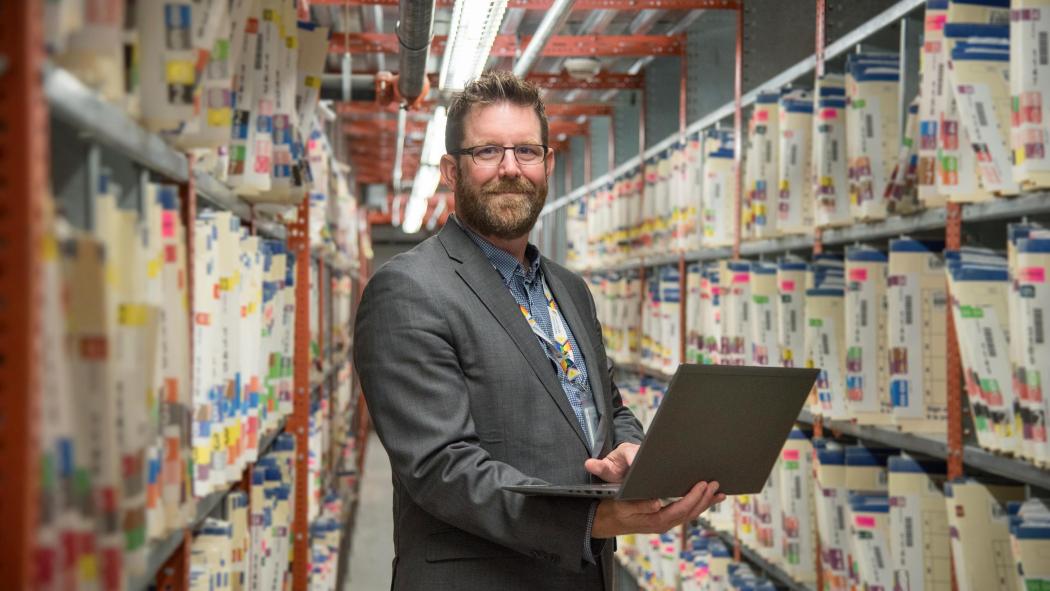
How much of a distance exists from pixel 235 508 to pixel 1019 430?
1781 millimetres

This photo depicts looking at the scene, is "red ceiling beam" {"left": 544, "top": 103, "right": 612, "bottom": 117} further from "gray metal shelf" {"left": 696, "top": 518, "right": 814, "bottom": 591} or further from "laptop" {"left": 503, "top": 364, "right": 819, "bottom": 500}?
"laptop" {"left": 503, "top": 364, "right": 819, "bottom": 500}

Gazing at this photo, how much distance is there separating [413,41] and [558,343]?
2259 mm

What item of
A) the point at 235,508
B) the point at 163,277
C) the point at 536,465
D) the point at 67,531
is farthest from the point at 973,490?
the point at 67,531

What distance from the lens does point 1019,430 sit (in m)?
2.29

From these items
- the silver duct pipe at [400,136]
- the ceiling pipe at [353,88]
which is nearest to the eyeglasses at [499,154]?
the silver duct pipe at [400,136]

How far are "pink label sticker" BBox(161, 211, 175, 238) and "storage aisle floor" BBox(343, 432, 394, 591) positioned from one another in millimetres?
4113

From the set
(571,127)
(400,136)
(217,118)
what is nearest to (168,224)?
(217,118)

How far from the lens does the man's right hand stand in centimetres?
200

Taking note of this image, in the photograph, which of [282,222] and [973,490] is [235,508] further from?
[973,490]

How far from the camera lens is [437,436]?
2.05 metres

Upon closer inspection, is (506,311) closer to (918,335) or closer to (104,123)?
(104,123)

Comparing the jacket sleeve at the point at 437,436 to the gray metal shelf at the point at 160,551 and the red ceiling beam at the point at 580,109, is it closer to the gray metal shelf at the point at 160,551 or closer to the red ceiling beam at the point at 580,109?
the gray metal shelf at the point at 160,551

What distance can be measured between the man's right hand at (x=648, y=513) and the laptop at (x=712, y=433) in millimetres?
20

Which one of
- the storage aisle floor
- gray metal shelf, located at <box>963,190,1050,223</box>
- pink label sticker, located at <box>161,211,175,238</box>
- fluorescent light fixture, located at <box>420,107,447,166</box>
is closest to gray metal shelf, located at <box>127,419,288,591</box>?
pink label sticker, located at <box>161,211,175,238</box>
